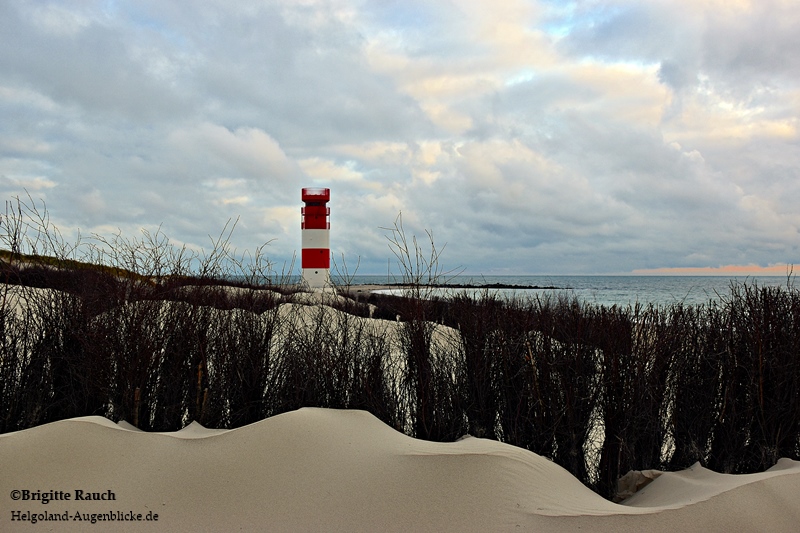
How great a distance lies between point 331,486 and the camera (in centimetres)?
450

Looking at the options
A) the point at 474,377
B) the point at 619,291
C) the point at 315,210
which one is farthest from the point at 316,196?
the point at 619,291

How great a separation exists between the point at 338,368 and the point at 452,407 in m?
1.35

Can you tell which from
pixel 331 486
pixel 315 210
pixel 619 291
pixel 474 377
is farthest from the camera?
pixel 619 291

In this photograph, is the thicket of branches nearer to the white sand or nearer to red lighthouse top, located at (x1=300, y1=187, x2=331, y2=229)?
the white sand

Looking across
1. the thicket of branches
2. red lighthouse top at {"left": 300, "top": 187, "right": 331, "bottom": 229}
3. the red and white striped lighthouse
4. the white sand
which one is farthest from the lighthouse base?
the white sand

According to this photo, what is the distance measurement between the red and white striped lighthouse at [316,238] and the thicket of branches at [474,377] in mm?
18609

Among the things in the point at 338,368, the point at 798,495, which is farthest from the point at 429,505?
the point at 798,495

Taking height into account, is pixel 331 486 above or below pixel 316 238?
below

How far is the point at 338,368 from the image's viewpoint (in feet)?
21.0

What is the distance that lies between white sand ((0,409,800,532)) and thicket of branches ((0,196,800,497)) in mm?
758

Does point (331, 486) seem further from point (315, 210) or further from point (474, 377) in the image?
point (315, 210)

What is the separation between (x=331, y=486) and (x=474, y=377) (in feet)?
7.32

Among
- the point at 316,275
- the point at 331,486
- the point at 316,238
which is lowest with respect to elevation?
the point at 331,486

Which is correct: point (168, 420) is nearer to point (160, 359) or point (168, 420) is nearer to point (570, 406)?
point (160, 359)
